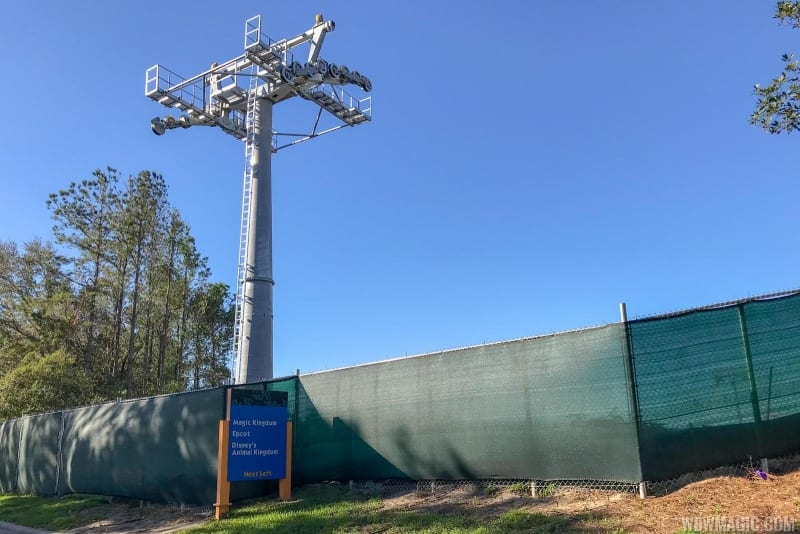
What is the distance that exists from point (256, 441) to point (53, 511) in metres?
6.18

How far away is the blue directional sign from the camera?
1084 cm

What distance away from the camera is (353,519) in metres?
8.67

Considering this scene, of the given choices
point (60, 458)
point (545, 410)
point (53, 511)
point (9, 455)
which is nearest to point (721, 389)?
point (545, 410)

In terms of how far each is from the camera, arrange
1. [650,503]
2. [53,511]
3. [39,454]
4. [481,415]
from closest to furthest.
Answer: [650,503] → [481,415] → [53,511] → [39,454]

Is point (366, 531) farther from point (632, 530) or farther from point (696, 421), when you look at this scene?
point (696, 421)

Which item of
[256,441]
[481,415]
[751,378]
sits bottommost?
[256,441]

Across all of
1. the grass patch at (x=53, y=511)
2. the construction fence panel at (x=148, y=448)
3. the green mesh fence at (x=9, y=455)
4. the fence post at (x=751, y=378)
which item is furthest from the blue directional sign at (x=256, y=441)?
the green mesh fence at (x=9, y=455)

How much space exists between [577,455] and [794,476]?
2.30m

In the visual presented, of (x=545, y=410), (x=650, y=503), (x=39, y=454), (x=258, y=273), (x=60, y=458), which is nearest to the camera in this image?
(x=650, y=503)

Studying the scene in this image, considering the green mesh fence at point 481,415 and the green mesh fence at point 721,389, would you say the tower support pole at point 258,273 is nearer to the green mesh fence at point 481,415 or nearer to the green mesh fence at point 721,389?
the green mesh fence at point 481,415

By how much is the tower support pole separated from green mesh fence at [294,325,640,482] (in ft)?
24.8

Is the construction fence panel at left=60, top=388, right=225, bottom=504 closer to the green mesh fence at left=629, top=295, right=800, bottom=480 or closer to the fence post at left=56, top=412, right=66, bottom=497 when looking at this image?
the fence post at left=56, top=412, right=66, bottom=497

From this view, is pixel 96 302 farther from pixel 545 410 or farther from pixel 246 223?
pixel 545 410

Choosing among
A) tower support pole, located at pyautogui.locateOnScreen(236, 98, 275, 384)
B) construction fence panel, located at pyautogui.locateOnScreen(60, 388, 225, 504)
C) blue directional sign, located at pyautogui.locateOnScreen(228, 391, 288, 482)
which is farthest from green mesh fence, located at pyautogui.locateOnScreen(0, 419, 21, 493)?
blue directional sign, located at pyautogui.locateOnScreen(228, 391, 288, 482)
